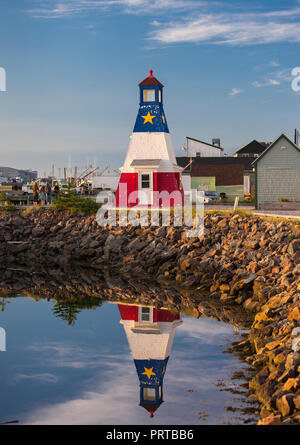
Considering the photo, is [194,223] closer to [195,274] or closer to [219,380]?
[195,274]

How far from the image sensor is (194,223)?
26484mm

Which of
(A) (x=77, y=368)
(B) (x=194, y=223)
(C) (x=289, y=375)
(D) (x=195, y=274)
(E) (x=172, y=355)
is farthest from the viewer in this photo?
(B) (x=194, y=223)

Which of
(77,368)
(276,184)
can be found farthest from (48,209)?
(77,368)

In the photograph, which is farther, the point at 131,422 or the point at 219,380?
the point at 219,380

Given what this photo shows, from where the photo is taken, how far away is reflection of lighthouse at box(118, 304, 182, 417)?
37.5 ft

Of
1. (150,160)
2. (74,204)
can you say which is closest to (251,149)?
(74,204)

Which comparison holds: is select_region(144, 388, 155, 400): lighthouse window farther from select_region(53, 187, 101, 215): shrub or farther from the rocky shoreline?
select_region(53, 187, 101, 215): shrub

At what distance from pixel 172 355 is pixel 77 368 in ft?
8.13

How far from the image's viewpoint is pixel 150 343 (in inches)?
605

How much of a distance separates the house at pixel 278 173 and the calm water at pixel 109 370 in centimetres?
1884

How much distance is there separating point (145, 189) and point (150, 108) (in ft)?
14.5

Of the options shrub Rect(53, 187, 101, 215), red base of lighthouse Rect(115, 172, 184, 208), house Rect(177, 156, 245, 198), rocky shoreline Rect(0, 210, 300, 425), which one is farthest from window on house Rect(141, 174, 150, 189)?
house Rect(177, 156, 245, 198)

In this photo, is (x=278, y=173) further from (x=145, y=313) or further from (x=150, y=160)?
(x=145, y=313)

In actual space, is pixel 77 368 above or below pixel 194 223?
below
